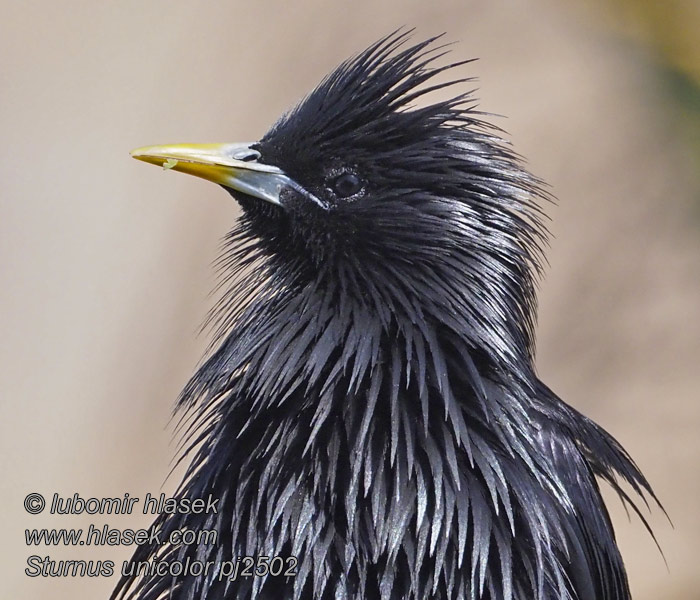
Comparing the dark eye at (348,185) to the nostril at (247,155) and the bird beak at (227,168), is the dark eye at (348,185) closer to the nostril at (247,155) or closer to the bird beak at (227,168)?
the bird beak at (227,168)

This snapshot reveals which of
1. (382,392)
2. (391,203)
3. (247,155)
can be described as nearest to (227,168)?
(247,155)

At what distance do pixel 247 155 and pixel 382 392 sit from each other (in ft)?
2.31

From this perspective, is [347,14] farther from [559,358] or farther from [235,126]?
[559,358]

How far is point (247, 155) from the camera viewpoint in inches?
100

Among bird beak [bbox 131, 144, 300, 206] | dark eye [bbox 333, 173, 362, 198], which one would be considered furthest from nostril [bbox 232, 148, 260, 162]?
dark eye [bbox 333, 173, 362, 198]

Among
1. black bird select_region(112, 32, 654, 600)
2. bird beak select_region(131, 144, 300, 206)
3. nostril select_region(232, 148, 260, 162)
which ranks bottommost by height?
black bird select_region(112, 32, 654, 600)

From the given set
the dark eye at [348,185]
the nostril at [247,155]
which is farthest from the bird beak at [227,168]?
the dark eye at [348,185]

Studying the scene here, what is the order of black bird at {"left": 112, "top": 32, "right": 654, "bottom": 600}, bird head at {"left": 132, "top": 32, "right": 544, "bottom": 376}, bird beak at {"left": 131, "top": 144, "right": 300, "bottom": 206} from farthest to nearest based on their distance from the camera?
bird beak at {"left": 131, "top": 144, "right": 300, "bottom": 206}, bird head at {"left": 132, "top": 32, "right": 544, "bottom": 376}, black bird at {"left": 112, "top": 32, "right": 654, "bottom": 600}

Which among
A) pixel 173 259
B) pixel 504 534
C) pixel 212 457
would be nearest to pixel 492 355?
pixel 504 534

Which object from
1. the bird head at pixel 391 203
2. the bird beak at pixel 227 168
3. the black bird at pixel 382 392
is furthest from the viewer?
the bird beak at pixel 227 168

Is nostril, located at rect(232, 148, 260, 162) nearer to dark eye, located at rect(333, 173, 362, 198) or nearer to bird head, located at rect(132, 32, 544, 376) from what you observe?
bird head, located at rect(132, 32, 544, 376)

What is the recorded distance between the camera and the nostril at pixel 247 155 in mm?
2543

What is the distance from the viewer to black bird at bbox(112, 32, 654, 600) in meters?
2.17

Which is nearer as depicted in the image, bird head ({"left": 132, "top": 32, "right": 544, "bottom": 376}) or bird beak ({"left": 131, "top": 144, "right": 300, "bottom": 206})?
bird head ({"left": 132, "top": 32, "right": 544, "bottom": 376})
